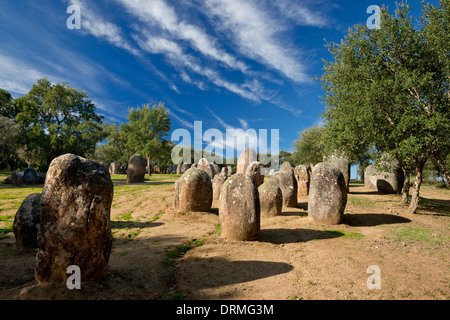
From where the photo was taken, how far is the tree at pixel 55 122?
107ft

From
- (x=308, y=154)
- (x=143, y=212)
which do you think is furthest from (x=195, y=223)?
(x=308, y=154)

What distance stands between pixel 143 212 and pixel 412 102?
46.4 feet

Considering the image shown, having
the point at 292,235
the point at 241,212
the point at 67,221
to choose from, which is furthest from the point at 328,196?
the point at 67,221

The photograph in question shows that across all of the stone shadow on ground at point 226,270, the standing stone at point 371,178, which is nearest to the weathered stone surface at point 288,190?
the stone shadow on ground at point 226,270

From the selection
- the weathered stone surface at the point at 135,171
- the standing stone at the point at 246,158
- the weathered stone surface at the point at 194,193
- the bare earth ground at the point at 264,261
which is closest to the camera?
the bare earth ground at the point at 264,261

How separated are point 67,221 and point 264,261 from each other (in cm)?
468

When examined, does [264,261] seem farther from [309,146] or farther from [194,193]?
[309,146]

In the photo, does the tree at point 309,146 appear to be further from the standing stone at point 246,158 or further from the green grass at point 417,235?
Answer: the green grass at point 417,235

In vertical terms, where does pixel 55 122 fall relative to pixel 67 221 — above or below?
above

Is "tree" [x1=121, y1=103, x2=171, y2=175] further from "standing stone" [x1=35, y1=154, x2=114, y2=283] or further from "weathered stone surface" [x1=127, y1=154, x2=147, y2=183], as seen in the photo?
"standing stone" [x1=35, y1=154, x2=114, y2=283]

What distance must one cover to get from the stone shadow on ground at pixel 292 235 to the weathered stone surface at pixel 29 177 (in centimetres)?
2433

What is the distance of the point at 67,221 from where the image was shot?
4219mm

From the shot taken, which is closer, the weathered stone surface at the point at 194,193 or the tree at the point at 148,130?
the weathered stone surface at the point at 194,193
